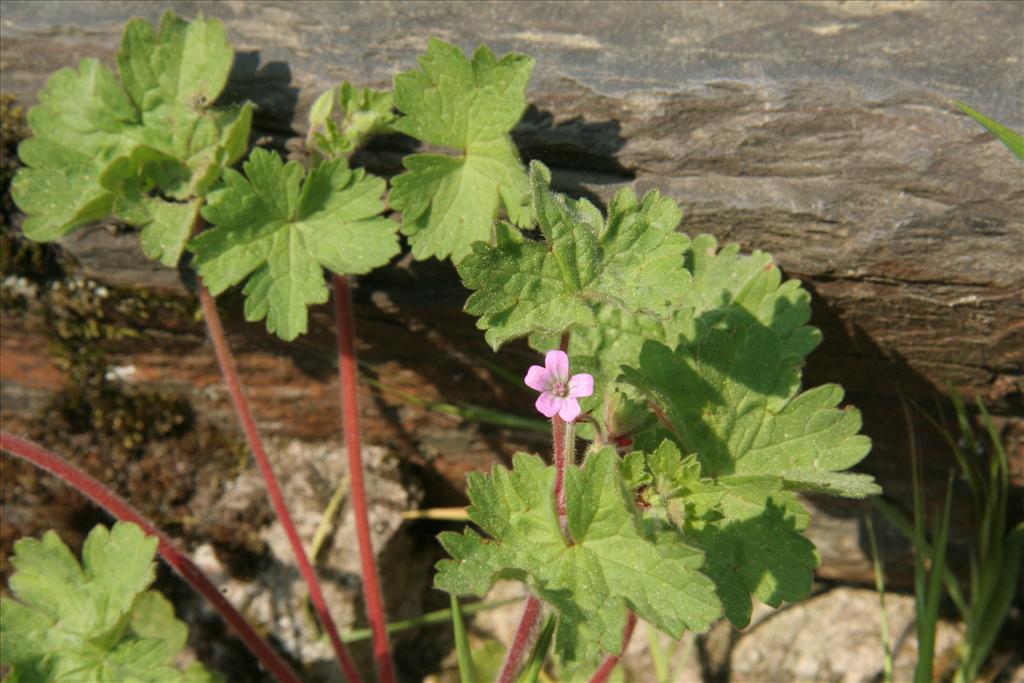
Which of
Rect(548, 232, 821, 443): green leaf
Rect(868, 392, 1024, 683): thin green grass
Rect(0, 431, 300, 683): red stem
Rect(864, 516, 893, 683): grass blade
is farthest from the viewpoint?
Rect(864, 516, 893, 683): grass blade

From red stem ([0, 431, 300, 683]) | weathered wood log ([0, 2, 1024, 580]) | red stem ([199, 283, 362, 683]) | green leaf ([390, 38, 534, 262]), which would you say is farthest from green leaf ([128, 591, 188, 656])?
green leaf ([390, 38, 534, 262])

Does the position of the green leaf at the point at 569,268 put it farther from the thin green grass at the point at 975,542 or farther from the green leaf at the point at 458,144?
the thin green grass at the point at 975,542

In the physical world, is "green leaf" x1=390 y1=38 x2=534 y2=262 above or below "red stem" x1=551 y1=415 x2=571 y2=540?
above

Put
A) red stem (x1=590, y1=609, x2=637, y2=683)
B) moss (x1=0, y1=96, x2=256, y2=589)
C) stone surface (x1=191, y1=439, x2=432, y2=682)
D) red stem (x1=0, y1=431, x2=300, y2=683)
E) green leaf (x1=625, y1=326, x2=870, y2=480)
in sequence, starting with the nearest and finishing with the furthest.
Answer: green leaf (x1=625, y1=326, x2=870, y2=480), red stem (x1=590, y1=609, x2=637, y2=683), red stem (x1=0, y1=431, x2=300, y2=683), moss (x1=0, y1=96, x2=256, y2=589), stone surface (x1=191, y1=439, x2=432, y2=682)

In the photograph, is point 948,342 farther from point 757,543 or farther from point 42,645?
point 42,645

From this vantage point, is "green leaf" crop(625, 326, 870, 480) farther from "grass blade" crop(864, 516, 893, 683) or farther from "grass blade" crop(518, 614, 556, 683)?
"grass blade" crop(864, 516, 893, 683)

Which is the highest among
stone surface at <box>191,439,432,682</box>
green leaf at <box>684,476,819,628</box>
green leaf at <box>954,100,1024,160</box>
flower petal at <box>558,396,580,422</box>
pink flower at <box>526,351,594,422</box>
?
green leaf at <box>954,100,1024,160</box>

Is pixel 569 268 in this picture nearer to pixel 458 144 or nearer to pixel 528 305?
pixel 528 305

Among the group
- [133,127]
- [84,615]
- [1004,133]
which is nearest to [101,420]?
[84,615]
